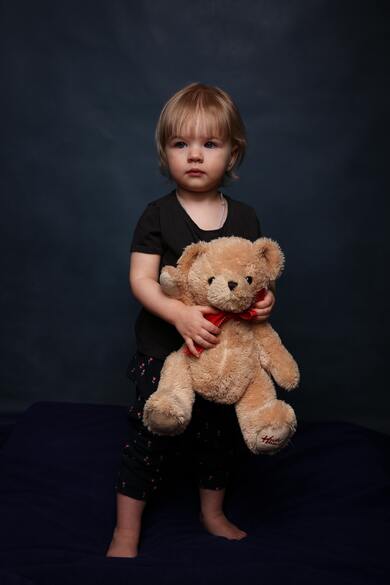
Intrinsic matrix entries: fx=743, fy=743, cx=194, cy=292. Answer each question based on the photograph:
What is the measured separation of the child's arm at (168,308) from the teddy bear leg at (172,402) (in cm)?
5

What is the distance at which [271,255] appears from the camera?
1.48 m

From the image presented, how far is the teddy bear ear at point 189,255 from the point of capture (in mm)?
1449

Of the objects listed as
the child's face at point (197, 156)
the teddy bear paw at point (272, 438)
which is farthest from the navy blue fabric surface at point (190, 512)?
the child's face at point (197, 156)

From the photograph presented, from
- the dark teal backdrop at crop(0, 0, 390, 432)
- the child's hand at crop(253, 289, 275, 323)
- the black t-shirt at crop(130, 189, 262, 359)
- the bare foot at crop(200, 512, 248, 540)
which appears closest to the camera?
the child's hand at crop(253, 289, 275, 323)

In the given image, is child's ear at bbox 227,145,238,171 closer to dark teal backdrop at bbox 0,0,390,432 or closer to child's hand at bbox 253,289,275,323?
child's hand at bbox 253,289,275,323

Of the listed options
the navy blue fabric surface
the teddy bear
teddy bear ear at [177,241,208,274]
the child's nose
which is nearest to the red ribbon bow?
the teddy bear

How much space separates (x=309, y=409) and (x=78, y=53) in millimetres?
1465

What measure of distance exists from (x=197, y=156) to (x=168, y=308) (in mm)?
326

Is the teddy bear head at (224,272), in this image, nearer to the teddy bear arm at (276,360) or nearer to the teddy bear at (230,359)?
the teddy bear at (230,359)

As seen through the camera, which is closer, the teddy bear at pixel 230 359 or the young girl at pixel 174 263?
the teddy bear at pixel 230 359

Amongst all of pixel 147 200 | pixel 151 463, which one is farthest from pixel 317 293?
pixel 151 463

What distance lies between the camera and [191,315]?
4.82ft

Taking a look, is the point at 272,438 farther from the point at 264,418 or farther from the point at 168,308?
the point at 168,308

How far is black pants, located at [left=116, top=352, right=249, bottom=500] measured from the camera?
1655 mm
